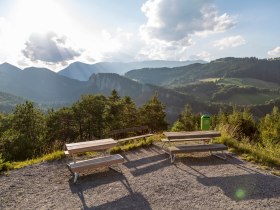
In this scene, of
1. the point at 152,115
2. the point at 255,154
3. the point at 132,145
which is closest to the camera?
the point at 255,154

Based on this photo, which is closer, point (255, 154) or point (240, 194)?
point (240, 194)

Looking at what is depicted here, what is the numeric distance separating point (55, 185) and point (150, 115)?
141 ft

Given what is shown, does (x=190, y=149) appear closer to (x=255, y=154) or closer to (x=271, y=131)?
(x=255, y=154)

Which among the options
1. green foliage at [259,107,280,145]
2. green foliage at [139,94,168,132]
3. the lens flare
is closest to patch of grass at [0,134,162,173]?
the lens flare

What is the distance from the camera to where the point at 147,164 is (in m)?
10.3

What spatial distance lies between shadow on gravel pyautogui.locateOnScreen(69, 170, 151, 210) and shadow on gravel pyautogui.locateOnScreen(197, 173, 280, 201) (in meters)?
2.26

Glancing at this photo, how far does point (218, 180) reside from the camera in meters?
8.57

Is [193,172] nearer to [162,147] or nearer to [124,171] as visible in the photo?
[124,171]

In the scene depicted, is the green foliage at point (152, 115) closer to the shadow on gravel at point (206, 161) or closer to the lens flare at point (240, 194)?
the shadow on gravel at point (206, 161)

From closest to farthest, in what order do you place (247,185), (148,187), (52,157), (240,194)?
(240,194), (148,187), (247,185), (52,157)

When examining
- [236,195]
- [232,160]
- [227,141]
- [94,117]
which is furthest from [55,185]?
[94,117]

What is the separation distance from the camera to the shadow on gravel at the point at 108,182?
6927 mm

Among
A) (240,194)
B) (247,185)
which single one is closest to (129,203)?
(240,194)

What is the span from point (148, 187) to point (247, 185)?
293 centimetres
